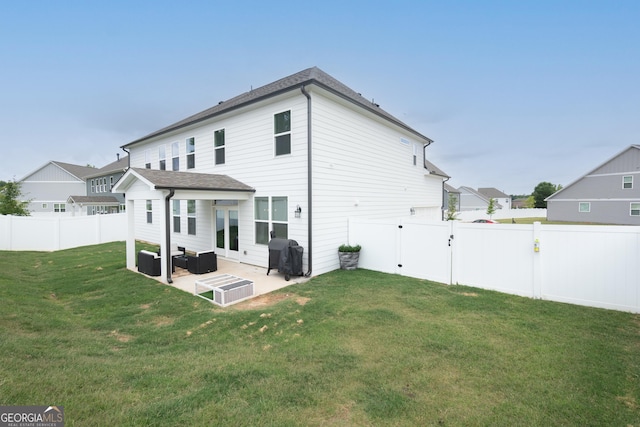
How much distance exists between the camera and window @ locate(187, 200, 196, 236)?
12.1 m

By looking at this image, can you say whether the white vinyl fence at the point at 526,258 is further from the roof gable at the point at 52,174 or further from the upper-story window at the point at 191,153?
the roof gable at the point at 52,174

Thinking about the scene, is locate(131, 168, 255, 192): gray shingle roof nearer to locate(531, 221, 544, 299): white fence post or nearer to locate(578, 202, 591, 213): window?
locate(531, 221, 544, 299): white fence post

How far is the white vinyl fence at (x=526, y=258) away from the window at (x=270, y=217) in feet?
10.0

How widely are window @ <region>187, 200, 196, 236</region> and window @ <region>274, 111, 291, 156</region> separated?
5.63 metres

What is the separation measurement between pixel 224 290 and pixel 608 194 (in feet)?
120

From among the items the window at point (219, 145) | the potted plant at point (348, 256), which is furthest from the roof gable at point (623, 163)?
the window at point (219, 145)

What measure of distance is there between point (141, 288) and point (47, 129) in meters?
24.4

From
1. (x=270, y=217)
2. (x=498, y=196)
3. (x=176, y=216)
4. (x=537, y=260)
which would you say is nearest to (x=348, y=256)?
(x=270, y=217)

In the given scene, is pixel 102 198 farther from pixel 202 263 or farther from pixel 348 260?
pixel 348 260

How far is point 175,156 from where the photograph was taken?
42.5ft

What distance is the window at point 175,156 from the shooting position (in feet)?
42.0

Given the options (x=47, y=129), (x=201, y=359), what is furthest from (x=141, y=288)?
(x=47, y=129)

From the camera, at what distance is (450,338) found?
13.5 ft

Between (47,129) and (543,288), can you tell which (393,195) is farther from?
(47,129)
